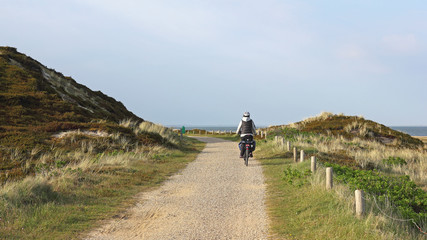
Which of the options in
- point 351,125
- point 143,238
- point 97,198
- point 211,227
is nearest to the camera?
point 143,238

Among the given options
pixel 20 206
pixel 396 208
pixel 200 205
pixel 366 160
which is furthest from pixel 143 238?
pixel 366 160

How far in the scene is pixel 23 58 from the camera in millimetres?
33875

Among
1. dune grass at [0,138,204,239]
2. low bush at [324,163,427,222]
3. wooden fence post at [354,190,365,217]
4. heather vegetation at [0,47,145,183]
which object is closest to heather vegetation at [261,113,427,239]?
low bush at [324,163,427,222]

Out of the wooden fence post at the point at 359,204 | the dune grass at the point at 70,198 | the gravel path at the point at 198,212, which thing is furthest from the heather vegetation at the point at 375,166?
the dune grass at the point at 70,198

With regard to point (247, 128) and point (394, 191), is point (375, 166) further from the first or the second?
point (394, 191)

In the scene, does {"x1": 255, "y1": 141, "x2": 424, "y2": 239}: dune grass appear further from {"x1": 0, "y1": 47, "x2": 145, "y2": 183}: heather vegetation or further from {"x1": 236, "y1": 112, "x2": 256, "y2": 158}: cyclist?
{"x1": 0, "y1": 47, "x2": 145, "y2": 183}: heather vegetation

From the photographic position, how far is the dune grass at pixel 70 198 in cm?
727

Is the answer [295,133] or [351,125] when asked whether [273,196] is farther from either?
[351,125]

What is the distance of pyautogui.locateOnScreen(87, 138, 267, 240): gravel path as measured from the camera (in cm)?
711

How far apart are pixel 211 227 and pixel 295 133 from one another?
25299 mm

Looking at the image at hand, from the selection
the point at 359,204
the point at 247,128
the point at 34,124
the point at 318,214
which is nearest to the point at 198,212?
the point at 318,214

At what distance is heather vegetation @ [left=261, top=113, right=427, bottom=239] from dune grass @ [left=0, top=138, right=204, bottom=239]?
18.8ft

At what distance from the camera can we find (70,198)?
32.1 ft

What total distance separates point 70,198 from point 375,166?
1591 cm
